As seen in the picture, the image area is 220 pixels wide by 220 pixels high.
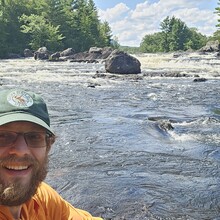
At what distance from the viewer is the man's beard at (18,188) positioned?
2.03 meters

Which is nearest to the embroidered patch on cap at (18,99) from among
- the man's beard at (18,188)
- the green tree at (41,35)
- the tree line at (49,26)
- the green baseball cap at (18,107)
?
the green baseball cap at (18,107)

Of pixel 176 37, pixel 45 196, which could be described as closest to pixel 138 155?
pixel 45 196

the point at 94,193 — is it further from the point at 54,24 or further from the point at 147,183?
the point at 54,24

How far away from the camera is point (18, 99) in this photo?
2.15 meters

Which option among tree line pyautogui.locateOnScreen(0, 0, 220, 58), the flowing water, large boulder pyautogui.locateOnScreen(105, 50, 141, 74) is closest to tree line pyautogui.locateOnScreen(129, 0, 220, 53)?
tree line pyautogui.locateOnScreen(0, 0, 220, 58)

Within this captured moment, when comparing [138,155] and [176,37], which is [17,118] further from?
[176,37]

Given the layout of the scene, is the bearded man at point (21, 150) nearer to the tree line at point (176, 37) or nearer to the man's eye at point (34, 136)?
the man's eye at point (34, 136)

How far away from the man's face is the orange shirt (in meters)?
0.10

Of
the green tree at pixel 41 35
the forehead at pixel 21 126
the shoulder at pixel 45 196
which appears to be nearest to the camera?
the forehead at pixel 21 126

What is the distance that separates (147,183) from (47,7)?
6570 centimetres

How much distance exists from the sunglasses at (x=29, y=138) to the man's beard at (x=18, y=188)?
0.10 metres

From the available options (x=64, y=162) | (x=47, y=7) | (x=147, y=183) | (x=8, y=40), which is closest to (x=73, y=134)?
(x=64, y=162)

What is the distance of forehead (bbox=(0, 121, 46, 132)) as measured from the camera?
2174 mm

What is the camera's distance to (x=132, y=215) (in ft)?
16.2
